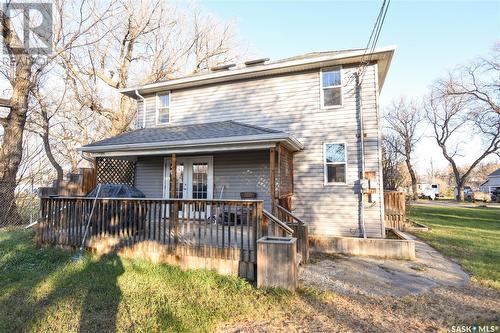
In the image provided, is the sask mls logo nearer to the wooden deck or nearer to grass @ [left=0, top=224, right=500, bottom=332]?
the wooden deck

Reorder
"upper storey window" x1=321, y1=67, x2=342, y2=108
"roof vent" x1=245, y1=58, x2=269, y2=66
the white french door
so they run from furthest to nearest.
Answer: "roof vent" x1=245, y1=58, x2=269, y2=66 < the white french door < "upper storey window" x1=321, y1=67, x2=342, y2=108

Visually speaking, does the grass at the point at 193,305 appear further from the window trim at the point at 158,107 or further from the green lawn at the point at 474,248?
the window trim at the point at 158,107

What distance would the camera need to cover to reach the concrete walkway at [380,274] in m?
4.64

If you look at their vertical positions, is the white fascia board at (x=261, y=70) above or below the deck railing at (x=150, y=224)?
above

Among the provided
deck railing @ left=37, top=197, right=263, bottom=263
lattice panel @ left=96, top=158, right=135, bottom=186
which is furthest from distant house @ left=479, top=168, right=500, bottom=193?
deck railing @ left=37, top=197, right=263, bottom=263

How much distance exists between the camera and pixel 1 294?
4160 millimetres

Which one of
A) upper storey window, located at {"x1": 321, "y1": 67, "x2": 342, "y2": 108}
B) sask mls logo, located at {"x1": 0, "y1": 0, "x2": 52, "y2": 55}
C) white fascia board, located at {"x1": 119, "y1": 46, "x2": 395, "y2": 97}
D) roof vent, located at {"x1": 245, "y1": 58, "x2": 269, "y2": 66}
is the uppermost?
sask mls logo, located at {"x1": 0, "y1": 0, "x2": 52, "y2": 55}

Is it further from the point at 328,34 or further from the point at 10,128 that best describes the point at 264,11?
the point at 10,128

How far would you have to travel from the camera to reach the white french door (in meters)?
9.44

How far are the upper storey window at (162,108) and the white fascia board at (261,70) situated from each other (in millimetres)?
324

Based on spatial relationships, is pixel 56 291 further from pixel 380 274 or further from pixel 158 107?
pixel 158 107

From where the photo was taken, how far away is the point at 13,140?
10.6 m

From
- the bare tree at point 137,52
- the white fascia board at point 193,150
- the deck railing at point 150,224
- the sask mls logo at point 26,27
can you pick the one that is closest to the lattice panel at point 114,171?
the white fascia board at point 193,150

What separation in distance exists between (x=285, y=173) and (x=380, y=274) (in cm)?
357
